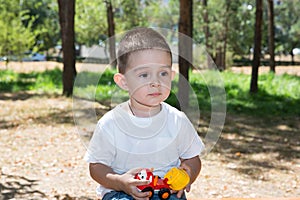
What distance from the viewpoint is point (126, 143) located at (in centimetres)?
234

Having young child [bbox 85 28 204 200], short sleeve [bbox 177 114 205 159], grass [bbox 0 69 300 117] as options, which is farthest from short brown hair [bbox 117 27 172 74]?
grass [bbox 0 69 300 117]

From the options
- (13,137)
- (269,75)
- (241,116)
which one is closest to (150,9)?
(269,75)

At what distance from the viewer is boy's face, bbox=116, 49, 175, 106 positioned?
2270 mm

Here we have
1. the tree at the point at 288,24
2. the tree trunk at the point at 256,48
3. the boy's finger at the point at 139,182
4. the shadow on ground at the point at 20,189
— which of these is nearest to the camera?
the boy's finger at the point at 139,182

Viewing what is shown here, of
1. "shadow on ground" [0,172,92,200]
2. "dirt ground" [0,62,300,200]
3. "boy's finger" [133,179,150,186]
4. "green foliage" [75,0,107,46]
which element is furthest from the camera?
"green foliage" [75,0,107,46]

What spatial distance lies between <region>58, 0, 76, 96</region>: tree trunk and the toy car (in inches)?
468

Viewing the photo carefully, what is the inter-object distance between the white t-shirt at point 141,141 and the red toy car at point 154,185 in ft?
0.49

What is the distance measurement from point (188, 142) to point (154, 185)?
1.04 ft

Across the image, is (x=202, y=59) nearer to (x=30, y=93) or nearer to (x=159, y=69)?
(x=159, y=69)

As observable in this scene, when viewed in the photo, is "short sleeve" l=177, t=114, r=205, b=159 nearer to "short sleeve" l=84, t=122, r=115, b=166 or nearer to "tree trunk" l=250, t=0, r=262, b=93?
"short sleeve" l=84, t=122, r=115, b=166

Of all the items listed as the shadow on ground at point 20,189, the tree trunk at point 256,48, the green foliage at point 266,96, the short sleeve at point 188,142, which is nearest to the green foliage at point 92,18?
the green foliage at point 266,96

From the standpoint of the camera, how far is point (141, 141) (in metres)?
2.33

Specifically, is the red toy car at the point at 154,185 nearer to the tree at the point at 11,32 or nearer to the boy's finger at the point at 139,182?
the boy's finger at the point at 139,182

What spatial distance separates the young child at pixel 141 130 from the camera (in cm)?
228
